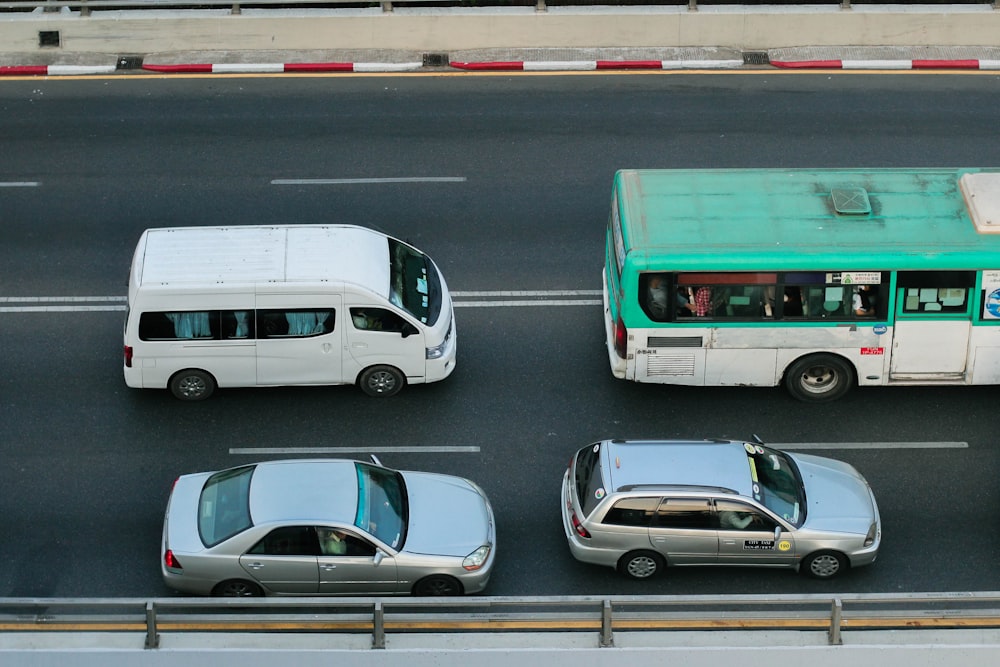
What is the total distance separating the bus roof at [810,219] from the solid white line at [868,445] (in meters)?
2.17

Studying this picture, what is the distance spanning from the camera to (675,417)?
17.7 metres

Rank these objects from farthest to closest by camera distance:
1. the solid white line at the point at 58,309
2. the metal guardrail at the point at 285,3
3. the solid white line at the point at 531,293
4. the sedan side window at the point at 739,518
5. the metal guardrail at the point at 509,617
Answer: the metal guardrail at the point at 285,3
the solid white line at the point at 531,293
the solid white line at the point at 58,309
the sedan side window at the point at 739,518
the metal guardrail at the point at 509,617

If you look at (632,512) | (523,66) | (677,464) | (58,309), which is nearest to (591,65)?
(523,66)

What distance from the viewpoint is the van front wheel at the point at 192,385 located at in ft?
57.7

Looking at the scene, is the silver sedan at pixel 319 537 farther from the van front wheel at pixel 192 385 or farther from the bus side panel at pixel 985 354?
the bus side panel at pixel 985 354

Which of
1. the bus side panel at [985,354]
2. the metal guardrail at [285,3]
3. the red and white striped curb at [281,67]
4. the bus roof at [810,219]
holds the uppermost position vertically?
the metal guardrail at [285,3]

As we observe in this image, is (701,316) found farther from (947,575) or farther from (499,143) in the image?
(499,143)

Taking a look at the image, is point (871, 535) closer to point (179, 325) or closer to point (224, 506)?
point (224, 506)

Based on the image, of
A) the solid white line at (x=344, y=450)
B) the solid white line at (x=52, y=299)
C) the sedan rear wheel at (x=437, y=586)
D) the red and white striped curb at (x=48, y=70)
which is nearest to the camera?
the sedan rear wheel at (x=437, y=586)

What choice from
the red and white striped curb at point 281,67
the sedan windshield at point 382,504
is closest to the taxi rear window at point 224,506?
the sedan windshield at point 382,504

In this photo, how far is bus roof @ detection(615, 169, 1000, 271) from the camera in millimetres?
16906

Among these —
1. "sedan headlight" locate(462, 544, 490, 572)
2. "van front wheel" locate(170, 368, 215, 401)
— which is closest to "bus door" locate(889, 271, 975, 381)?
"sedan headlight" locate(462, 544, 490, 572)

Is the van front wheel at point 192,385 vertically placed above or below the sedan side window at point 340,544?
above

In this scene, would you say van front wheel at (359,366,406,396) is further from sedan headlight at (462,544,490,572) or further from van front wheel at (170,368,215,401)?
sedan headlight at (462,544,490,572)
